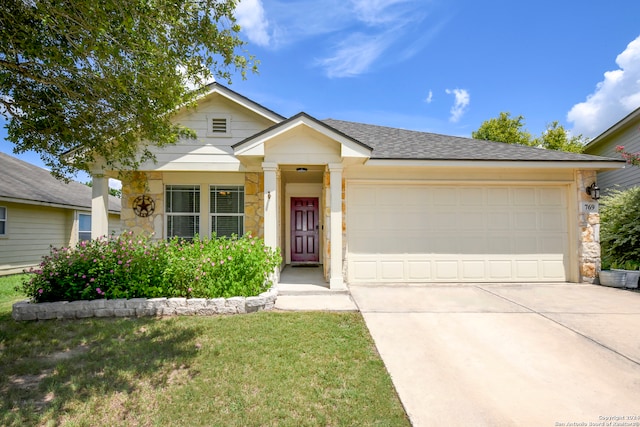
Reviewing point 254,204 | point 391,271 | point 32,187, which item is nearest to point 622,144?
point 391,271

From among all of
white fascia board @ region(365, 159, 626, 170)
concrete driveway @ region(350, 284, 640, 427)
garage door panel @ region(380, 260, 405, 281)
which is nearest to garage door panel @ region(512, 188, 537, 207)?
white fascia board @ region(365, 159, 626, 170)

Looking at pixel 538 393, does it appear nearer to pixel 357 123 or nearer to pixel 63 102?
pixel 63 102

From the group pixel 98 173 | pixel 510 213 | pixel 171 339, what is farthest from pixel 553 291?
pixel 98 173

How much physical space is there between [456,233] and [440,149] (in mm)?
2202

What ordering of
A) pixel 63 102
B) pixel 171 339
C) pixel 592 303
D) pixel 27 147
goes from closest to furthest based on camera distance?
pixel 171 339, pixel 63 102, pixel 27 147, pixel 592 303

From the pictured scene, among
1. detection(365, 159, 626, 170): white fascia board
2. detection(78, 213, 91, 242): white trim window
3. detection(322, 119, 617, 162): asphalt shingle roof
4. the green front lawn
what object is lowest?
the green front lawn

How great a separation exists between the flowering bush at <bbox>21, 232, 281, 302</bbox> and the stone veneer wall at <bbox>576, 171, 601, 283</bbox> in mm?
7541

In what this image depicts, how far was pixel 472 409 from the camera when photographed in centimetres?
248

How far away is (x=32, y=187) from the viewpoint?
1188 centimetres

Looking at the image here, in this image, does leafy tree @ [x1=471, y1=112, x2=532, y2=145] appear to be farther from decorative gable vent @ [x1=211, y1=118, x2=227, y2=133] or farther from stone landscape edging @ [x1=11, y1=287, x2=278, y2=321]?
stone landscape edging @ [x1=11, y1=287, x2=278, y2=321]

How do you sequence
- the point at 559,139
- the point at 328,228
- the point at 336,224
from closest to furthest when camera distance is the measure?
the point at 336,224, the point at 328,228, the point at 559,139

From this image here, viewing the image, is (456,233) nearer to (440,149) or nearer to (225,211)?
(440,149)

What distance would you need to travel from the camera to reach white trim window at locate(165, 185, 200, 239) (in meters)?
8.40

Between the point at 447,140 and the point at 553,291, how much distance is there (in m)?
4.65
